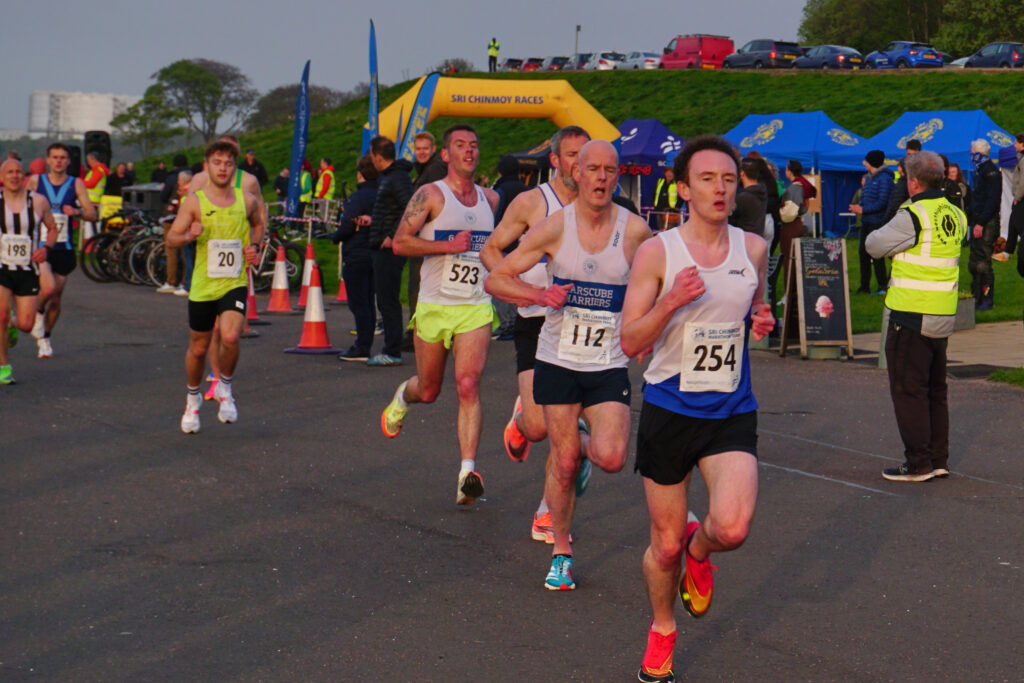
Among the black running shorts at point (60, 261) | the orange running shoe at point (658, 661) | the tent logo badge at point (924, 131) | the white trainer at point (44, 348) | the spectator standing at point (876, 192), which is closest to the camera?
the orange running shoe at point (658, 661)

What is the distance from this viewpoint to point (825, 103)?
5031 centimetres

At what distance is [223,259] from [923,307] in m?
4.81

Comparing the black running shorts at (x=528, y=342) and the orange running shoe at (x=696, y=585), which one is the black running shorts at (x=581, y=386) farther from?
the orange running shoe at (x=696, y=585)

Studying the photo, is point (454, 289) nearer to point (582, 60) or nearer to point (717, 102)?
point (717, 102)

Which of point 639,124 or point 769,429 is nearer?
point 769,429

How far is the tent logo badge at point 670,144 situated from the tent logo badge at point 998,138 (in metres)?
7.16

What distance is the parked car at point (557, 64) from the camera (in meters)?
70.9

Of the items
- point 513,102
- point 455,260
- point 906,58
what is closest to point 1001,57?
point 906,58

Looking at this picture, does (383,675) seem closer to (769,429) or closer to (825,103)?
(769,429)

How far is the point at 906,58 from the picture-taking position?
181 feet

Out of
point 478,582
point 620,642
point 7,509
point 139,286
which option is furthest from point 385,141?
point 139,286

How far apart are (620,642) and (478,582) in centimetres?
100

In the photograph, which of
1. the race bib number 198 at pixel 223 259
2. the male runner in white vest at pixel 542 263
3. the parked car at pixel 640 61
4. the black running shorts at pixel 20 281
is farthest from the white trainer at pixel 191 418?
the parked car at pixel 640 61

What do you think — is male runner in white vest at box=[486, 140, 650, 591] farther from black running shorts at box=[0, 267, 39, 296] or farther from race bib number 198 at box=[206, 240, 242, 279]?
black running shorts at box=[0, 267, 39, 296]
